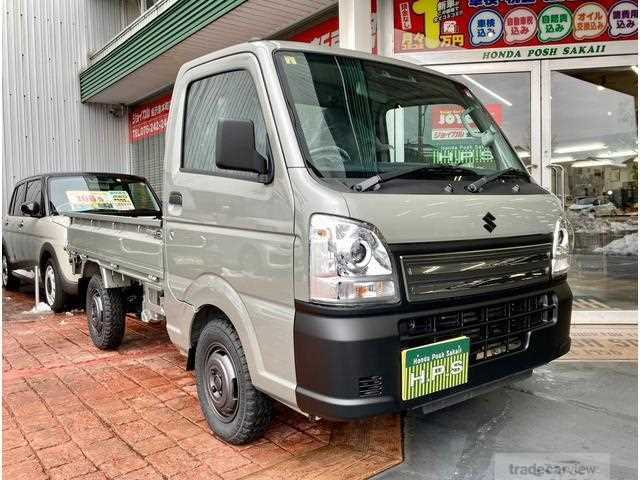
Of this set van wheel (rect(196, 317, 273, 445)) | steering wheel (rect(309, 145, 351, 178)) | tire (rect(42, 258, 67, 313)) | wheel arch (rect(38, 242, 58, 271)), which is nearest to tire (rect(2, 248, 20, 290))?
tire (rect(42, 258, 67, 313))

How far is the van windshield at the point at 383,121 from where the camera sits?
258cm

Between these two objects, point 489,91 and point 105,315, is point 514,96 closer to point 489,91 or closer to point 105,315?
point 489,91

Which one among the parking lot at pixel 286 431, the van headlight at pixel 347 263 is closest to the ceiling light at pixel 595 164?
the parking lot at pixel 286 431

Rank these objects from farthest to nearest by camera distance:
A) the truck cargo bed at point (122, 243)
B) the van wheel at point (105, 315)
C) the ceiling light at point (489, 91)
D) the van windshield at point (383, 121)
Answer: the ceiling light at point (489, 91) < the van wheel at point (105, 315) < the truck cargo bed at point (122, 243) < the van windshield at point (383, 121)

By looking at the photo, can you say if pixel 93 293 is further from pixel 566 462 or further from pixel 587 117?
pixel 587 117

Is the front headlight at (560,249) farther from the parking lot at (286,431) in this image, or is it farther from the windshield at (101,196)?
the windshield at (101,196)

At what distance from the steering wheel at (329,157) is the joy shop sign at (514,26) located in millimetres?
3896

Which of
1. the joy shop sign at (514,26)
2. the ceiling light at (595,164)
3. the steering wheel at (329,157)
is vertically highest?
the joy shop sign at (514,26)

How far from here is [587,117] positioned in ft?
19.1

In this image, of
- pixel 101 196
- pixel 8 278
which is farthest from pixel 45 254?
pixel 8 278

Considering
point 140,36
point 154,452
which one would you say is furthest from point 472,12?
point 140,36

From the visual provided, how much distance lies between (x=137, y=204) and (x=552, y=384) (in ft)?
16.5

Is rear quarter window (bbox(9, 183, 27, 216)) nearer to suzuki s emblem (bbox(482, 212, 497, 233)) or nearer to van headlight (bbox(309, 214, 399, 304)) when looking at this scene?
van headlight (bbox(309, 214, 399, 304))

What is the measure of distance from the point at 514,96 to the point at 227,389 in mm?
4648
